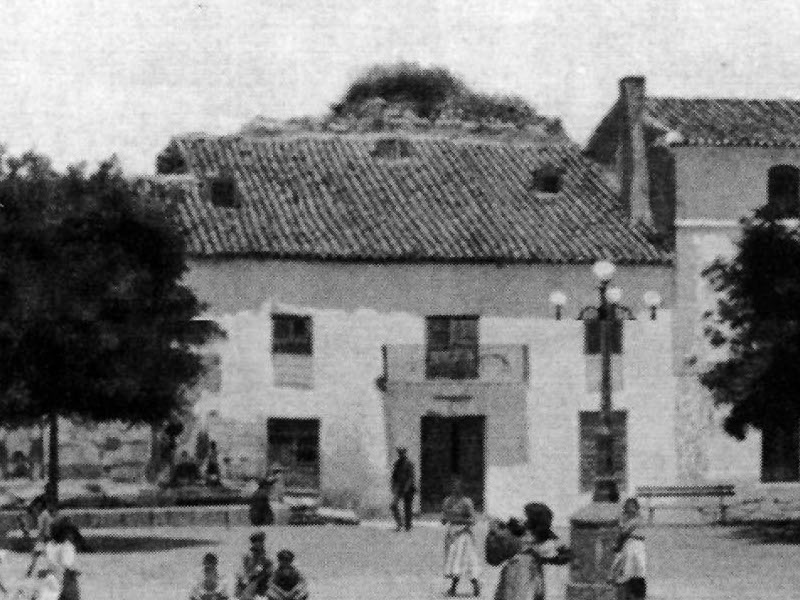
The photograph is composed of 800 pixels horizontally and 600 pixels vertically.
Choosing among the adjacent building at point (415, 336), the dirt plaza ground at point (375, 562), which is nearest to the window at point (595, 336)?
the adjacent building at point (415, 336)

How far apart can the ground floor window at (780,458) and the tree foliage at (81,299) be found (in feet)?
50.0

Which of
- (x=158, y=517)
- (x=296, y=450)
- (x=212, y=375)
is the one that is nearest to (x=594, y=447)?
(x=296, y=450)

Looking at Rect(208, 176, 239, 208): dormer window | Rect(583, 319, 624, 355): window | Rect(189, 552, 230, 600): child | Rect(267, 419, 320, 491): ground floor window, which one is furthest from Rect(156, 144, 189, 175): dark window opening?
Rect(189, 552, 230, 600): child

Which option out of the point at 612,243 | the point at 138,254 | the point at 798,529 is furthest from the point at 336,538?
the point at 612,243

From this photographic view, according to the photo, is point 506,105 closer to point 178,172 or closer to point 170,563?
point 178,172

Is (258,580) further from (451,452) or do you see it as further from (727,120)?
(727,120)

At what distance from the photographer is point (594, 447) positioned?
40.9 meters

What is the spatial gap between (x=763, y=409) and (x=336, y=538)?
7297mm

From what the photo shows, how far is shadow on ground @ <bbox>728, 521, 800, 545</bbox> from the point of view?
105 feet

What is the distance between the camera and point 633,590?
19438mm

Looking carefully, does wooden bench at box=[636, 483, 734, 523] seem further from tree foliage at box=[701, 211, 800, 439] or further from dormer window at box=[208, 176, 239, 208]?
dormer window at box=[208, 176, 239, 208]

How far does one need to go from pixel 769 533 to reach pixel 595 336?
8.08 m

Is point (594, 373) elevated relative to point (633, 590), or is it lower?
elevated

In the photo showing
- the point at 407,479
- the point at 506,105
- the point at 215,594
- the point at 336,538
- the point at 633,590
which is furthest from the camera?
the point at 506,105
